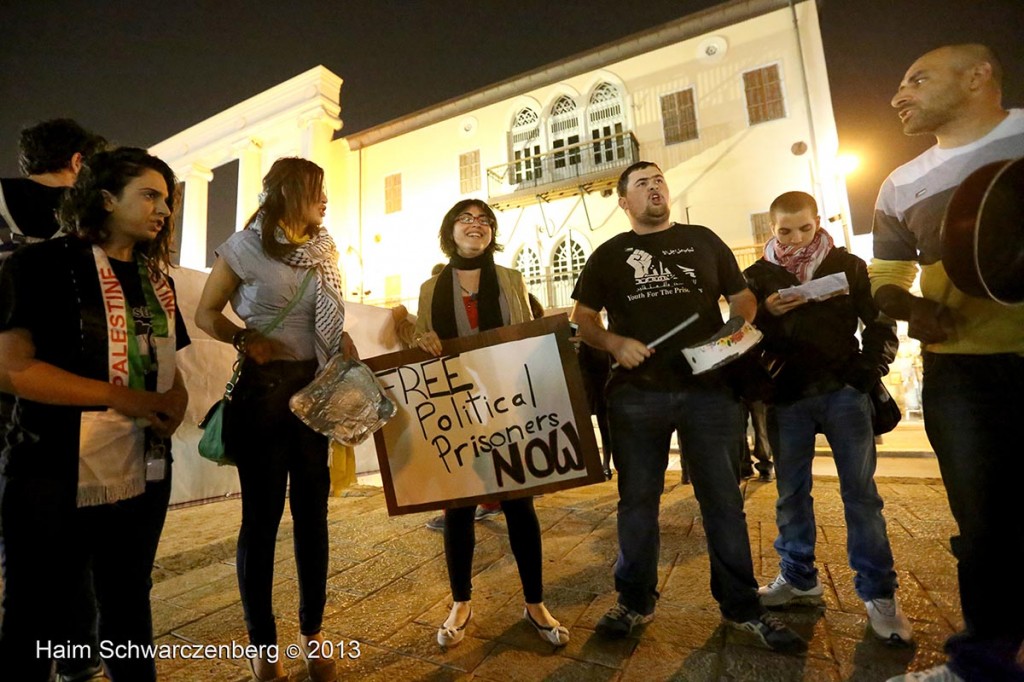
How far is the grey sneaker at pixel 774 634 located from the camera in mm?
1808

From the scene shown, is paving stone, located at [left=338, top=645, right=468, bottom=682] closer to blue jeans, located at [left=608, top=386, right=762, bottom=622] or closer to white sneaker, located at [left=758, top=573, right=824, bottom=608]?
blue jeans, located at [left=608, top=386, right=762, bottom=622]

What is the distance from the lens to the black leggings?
203 cm

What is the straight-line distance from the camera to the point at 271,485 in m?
1.76

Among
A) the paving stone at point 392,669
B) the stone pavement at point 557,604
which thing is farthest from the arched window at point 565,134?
the paving stone at point 392,669

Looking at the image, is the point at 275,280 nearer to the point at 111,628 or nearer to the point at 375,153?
the point at 111,628

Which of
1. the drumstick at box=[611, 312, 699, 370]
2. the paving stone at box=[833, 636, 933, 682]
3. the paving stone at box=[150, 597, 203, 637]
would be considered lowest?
the paving stone at box=[833, 636, 933, 682]

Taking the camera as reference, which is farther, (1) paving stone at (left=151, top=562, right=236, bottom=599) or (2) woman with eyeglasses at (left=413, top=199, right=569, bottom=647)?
(1) paving stone at (left=151, top=562, right=236, bottom=599)

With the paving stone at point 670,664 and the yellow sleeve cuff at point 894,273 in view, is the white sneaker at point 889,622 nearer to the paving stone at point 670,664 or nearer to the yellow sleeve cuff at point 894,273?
the paving stone at point 670,664

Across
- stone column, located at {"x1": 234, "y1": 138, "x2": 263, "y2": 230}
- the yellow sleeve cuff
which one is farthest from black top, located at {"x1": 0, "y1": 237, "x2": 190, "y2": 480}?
stone column, located at {"x1": 234, "y1": 138, "x2": 263, "y2": 230}

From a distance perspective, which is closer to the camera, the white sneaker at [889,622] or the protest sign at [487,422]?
the white sneaker at [889,622]

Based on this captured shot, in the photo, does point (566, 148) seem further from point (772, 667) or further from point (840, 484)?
point (772, 667)

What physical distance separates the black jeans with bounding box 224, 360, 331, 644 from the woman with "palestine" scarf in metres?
0.28

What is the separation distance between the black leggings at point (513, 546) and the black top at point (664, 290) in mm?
714

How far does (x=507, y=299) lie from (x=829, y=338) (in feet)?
5.16
